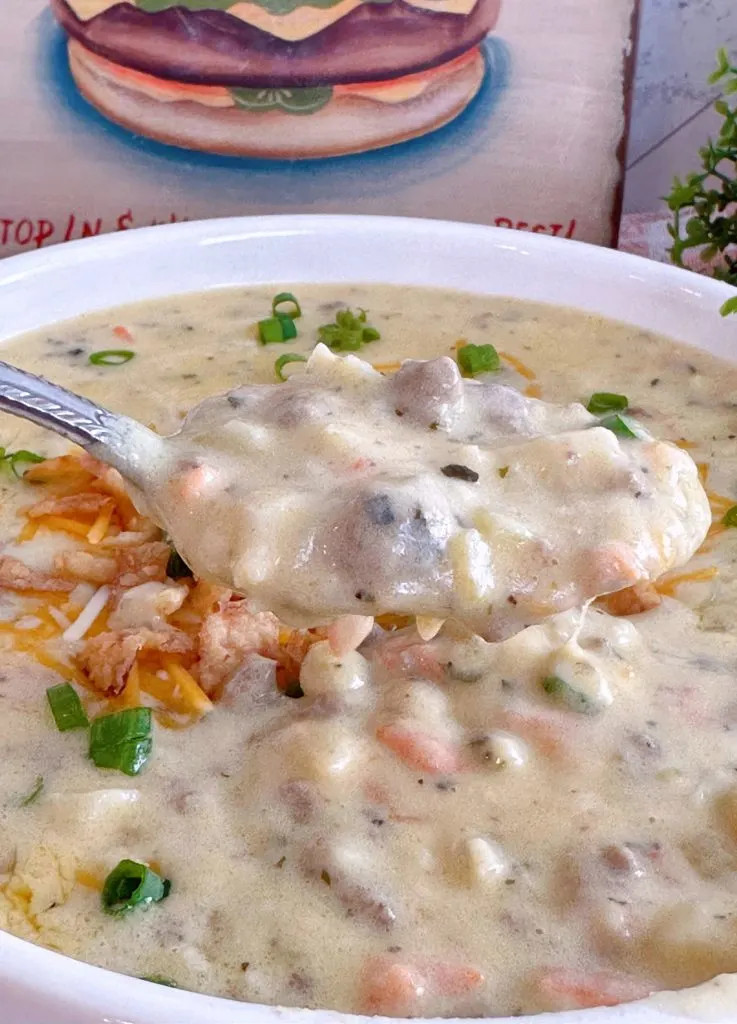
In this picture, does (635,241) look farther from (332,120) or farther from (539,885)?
(539,885)

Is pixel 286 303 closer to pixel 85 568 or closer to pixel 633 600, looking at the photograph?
pixel 85 568

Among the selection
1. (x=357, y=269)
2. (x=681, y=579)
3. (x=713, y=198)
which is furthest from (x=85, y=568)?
(x=713, y=198)

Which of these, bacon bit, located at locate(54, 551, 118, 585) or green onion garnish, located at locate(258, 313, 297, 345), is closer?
bacon bit, located at locate(54, 551, 118, 585)

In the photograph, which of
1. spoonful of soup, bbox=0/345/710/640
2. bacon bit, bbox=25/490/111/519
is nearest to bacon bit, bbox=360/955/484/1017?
spoonful of soup, bbox=0/345/710/640

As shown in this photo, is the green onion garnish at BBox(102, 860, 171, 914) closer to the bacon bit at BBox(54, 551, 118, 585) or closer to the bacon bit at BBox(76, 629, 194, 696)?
the bacon bit at BBox(76, 629, 194, 696)

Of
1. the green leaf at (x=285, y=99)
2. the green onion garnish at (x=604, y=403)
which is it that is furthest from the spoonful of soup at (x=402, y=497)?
the green leaf at (x=285, y=99)

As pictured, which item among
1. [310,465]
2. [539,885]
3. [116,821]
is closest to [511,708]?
[539,885]
